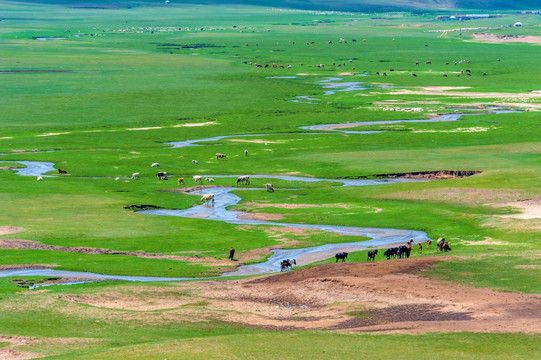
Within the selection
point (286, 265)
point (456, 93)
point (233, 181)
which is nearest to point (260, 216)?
point (233, 181)

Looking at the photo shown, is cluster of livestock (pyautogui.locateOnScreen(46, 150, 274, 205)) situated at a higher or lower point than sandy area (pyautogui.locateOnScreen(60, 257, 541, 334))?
lower

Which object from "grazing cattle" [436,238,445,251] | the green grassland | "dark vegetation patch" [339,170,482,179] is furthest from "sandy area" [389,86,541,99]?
"grazing cattle" [436,238,445,251]

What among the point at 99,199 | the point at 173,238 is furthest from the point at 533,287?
the point at 99,199

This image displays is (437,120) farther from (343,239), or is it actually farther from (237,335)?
(237,335)

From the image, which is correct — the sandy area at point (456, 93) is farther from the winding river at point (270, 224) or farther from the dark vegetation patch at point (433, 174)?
the winding river at point (270, 224)

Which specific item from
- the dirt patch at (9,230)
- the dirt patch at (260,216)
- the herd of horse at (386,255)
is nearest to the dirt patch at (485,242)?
the herd of horse at (386,255)

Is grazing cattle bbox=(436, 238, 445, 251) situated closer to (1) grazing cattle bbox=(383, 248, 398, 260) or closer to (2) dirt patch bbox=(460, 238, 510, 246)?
(2) dirt patch bbox=(460, 238, 510, 246)
